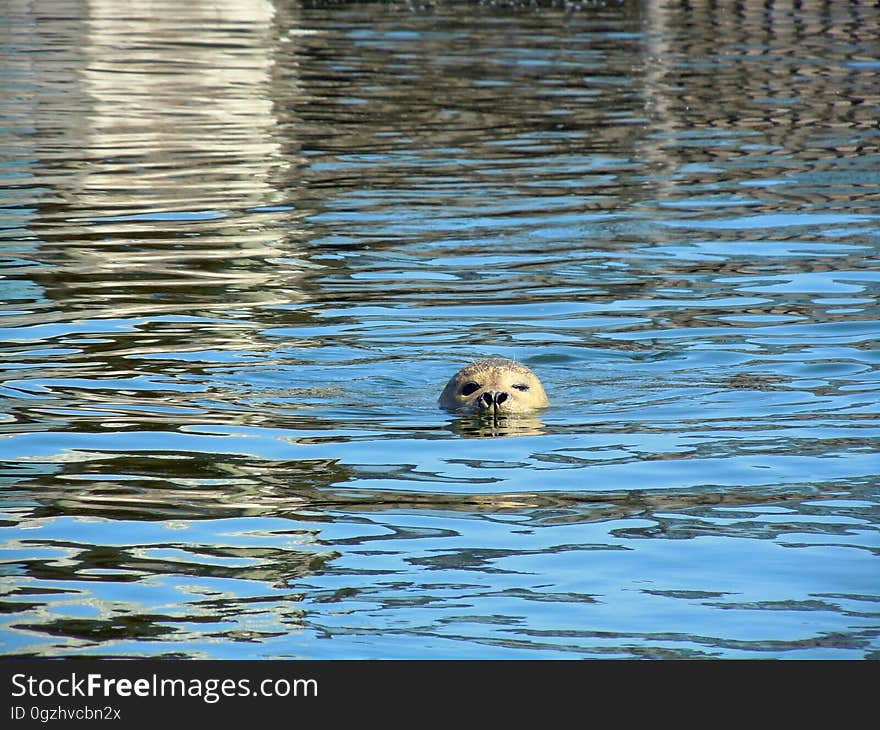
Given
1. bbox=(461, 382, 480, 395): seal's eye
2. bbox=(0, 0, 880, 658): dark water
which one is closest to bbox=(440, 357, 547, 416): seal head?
bbox=(461, 382, 480, 395): seal's eye

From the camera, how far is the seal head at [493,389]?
10789 millimetres

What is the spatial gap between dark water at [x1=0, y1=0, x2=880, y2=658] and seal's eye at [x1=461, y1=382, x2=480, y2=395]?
0.76ft

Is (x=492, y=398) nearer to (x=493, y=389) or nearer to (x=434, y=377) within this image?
(x=493, y=389)

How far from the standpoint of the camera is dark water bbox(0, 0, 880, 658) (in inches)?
297

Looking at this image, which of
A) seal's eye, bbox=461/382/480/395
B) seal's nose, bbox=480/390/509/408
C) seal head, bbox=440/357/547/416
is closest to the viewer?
seal's nose, bbox=480/390/509/408

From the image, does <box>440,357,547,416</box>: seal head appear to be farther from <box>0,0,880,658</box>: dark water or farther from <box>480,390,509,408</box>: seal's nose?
<box>0,0,880,658</box>: dark water

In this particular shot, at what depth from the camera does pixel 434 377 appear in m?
11.9

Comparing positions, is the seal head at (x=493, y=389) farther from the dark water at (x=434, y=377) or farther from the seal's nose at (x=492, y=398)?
the dark water at (x=434, y=377)

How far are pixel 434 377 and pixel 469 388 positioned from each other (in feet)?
3.12

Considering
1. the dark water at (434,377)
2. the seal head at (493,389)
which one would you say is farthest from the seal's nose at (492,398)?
the dark water at (434,377)

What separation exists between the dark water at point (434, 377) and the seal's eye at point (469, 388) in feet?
0.76

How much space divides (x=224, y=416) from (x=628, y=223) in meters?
8.08

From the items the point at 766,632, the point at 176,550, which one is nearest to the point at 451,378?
the point at 176,550

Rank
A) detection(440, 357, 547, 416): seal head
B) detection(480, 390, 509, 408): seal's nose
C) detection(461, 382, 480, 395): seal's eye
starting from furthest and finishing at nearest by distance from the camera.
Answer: detection(461, 382, 480, 395): seal's eye → detection(440, 357, 547, 416): seal head → detection(480, 390, 509, 408): seal's nose
